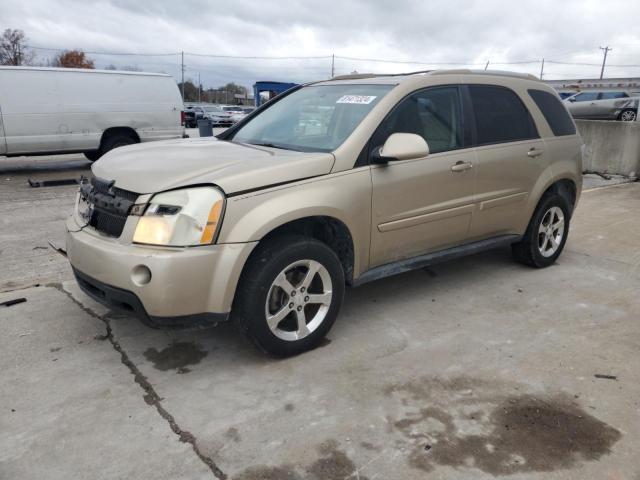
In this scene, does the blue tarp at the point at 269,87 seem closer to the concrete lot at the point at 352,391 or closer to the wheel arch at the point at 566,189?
the wheel arch at the point at 566,189

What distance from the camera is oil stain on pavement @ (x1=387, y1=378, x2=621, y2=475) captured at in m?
2.47

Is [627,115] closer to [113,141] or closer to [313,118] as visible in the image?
[113,141]

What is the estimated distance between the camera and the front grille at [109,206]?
10.1 ft

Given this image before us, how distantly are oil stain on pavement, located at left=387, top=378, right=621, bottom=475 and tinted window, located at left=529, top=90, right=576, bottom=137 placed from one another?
116 inches

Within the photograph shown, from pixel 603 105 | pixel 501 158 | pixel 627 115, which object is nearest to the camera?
pixel 501 158

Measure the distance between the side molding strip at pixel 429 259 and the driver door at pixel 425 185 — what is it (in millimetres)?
48

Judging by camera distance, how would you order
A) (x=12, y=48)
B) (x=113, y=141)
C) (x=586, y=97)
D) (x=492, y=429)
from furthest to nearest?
(x=12, y=48)
(x=586, y=97)
(x=113, y=141)
(x=492, y=429)

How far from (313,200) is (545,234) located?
2.94m

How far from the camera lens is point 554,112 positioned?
5098 mm

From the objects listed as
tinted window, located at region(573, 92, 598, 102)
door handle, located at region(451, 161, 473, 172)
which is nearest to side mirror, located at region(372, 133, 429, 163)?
door handle, located at region(451, 161, 473, 172)

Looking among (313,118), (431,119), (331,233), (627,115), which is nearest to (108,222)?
(331,233)

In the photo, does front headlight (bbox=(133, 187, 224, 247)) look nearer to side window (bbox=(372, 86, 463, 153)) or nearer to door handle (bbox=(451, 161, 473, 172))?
side window (bbox=(372, 86, 463, 153))

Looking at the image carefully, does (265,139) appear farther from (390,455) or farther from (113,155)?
(390,455)

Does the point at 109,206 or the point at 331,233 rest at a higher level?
the point at 109,206
